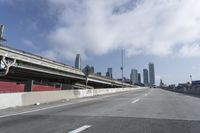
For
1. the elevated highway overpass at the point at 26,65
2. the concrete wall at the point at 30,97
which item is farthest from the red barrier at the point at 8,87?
the concrete wall at the point at 30,97

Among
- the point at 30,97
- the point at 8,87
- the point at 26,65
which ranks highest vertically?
the point at 26,65

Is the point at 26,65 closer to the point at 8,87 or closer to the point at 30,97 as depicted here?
the point at 8,87

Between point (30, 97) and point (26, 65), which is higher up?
point (26, 65)

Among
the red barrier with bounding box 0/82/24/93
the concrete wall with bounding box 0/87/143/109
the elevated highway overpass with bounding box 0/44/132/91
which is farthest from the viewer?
the elevated highway overpass with bounding box 0/44/132/91

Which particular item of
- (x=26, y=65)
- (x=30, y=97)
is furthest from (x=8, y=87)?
(x=26, y=65)

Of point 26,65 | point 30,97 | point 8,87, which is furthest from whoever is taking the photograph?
point 26,65

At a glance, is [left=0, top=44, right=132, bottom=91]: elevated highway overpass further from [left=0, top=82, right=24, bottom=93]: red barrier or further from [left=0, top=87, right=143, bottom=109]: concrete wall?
[left=0, top=87, right=143, bottom=109]: concrete wall

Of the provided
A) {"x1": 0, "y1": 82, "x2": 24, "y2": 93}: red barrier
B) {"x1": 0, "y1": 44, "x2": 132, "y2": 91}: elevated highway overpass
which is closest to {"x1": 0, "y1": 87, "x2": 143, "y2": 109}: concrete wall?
{"x1": 0, "y1": 44, "x2": 132, "y2": 91}: elevated highway overpass

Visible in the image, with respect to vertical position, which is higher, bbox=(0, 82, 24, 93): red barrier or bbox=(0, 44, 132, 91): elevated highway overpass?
bbox=(0, 44, 132, 91): elevated highway overpass

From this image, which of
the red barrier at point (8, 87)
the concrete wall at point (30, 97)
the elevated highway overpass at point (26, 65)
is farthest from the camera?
the elevated highway overpass at point (26, 65)

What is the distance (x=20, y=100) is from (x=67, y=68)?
30.5 meters

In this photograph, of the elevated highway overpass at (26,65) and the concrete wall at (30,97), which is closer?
the concrete wall at (30,97)

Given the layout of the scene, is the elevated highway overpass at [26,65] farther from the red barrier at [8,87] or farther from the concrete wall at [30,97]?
the concrete wall at [30,97]

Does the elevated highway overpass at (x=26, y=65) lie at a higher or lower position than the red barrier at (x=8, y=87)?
higher
